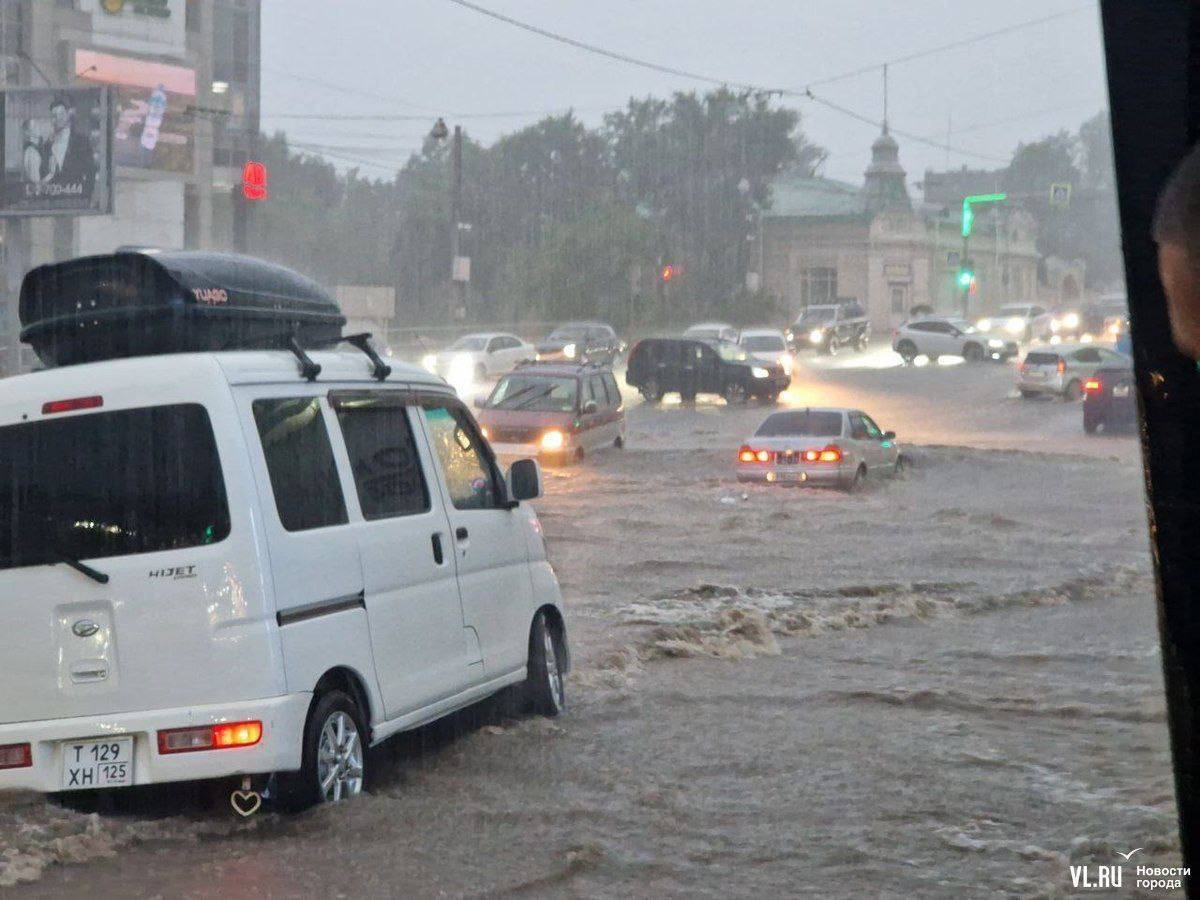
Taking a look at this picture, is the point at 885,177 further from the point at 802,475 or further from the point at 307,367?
the point at 307,367

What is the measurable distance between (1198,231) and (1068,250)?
110 meters

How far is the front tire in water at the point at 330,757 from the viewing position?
238 inches

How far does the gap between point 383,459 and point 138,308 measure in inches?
48.5

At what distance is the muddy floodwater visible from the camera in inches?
230

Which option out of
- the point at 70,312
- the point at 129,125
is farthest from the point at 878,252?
the point at 70,312

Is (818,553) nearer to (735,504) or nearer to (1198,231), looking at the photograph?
(735,504)

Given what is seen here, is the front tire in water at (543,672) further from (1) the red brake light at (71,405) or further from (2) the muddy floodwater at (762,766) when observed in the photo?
(1) the red brake light at (71,405)

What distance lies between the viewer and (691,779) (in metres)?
7.42

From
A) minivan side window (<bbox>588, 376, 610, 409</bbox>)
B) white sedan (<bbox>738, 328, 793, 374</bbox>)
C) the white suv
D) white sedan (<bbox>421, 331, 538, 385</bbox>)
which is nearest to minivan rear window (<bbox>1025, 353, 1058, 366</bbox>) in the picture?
white sedan (<bbox>738, 328, 793, 374</bbox>)

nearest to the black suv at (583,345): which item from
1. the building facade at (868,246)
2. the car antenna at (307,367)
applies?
the building facade at (868,246)

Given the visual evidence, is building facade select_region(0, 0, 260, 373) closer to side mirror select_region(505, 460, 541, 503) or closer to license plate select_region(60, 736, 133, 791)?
side mirror select_region(505, 460, 541, 503)

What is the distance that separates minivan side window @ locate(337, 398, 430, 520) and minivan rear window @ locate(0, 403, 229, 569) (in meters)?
0.88

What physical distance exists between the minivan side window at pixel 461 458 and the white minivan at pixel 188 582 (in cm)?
96

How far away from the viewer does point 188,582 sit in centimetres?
585
